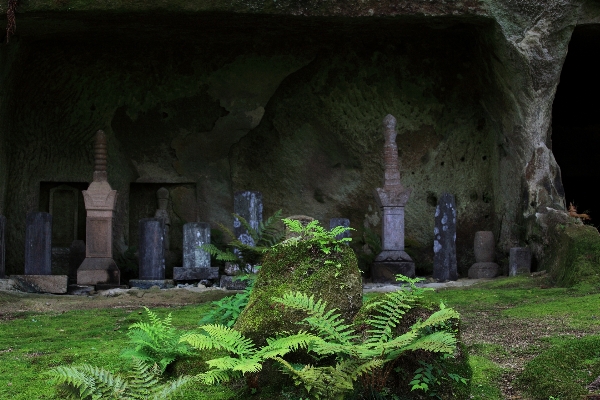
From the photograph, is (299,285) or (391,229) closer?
(299,285)

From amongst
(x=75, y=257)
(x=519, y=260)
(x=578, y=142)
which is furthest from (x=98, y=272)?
(x=578, y=142)

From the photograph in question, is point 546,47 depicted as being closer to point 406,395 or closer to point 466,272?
point 466,272

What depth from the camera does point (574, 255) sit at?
9.93m

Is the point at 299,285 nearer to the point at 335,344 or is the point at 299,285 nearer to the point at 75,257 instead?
the point at 335,344

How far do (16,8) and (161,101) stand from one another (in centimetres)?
389

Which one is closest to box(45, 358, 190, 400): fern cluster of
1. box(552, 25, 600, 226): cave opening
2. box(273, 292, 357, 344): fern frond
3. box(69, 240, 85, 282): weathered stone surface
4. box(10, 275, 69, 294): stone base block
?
box(273, 292, 357, 344): fern frond

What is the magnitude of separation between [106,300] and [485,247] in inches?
234

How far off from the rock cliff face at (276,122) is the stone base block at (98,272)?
2.07 metres

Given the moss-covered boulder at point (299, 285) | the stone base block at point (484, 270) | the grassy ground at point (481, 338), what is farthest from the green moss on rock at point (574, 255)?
the moss-covered boulder at point (299, 285)

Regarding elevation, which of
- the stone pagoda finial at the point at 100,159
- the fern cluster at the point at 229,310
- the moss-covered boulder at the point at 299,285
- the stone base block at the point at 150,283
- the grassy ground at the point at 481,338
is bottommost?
the grassy ground at the point at 481,338

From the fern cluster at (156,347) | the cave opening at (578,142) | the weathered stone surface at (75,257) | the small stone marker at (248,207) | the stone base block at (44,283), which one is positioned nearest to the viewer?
the fern cluster at (156,347)

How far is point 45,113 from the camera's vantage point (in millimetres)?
13781

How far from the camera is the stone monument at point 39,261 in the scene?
10.9 m

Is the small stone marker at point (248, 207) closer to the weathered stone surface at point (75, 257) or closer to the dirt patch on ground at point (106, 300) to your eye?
the dirt patch on ground at point (106, 300)
